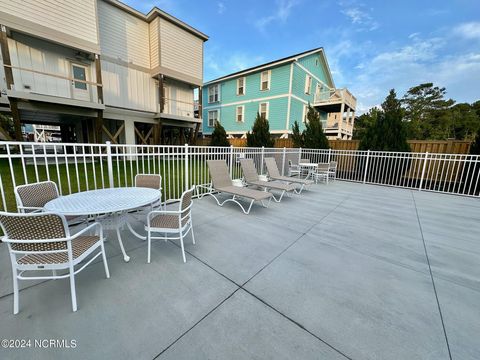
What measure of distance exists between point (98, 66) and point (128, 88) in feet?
6.76

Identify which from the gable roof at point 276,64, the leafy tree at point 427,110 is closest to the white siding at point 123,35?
the gable roof at point 276,64

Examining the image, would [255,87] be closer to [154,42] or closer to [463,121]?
[154,42]

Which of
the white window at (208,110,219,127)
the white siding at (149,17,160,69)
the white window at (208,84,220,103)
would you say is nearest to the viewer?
the white siding at (149,17,160,69)

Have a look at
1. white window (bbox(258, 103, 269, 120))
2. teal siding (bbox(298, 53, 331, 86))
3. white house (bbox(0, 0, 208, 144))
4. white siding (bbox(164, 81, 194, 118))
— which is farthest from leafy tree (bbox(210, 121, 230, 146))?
teal siding (bbox(298, 53, 331, 86))

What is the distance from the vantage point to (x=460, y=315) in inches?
72.9

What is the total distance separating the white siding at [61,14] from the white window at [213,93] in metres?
12.0

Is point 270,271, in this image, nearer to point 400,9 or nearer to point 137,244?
point 137,244

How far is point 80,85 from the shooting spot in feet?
31.3

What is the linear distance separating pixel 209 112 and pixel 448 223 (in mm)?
20259

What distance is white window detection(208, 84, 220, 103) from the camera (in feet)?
65.2

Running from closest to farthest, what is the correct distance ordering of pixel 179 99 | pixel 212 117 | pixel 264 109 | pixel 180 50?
pixel 180 50 → pixel 179 99 → pixel 264 109 → pixel 212 117

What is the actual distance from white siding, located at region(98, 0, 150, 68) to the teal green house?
838 centimetres

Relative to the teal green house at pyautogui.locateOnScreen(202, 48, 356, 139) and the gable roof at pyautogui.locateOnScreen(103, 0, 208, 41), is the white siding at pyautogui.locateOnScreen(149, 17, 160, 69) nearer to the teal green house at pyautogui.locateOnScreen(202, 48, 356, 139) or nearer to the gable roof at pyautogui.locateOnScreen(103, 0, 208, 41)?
the gable roof at pyautogui.locateOnScreen(103, 0, 208, 41)

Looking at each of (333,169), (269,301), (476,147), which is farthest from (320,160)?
(269,301)
